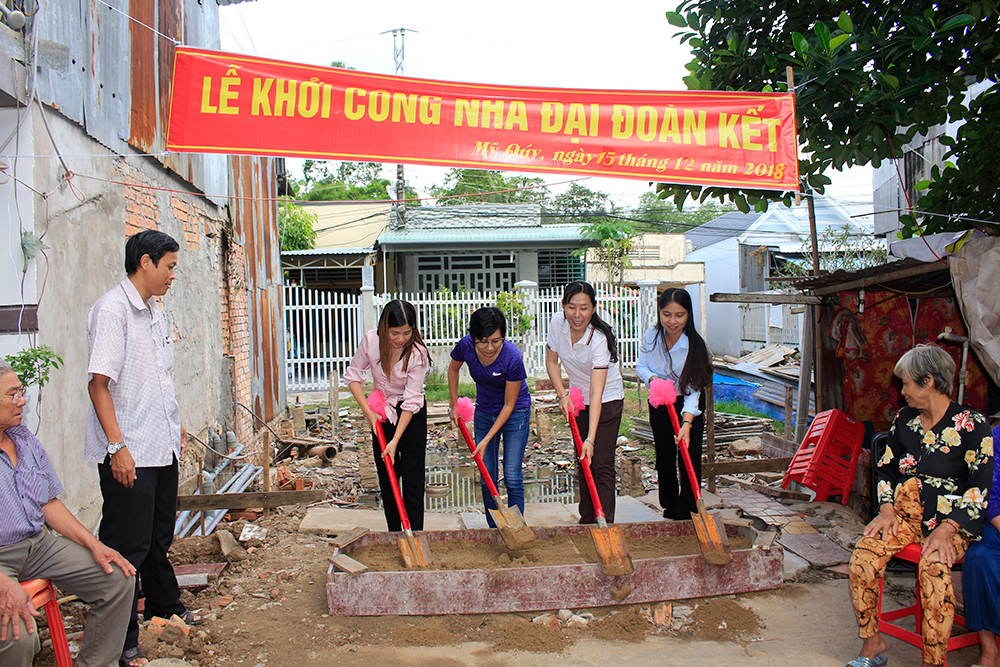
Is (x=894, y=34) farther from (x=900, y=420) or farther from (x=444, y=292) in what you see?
(x=444, y=292)

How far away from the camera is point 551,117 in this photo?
165 inches

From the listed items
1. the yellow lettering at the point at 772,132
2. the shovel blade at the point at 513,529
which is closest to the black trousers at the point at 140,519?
the shovel blade at the point at 513,529

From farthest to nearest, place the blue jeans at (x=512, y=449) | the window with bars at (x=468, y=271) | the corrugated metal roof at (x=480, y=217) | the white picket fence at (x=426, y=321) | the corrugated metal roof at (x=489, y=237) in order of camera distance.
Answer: the corrugated metal roof at (x=480, y=217) < the window with bars at (x=468, y=271) < the corrugated metal roof at (x=489, y=237) < the white picket fence at (x=426, y=321) < the blue jeans at (x=512, y=449)

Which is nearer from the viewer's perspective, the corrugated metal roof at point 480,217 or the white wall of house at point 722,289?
the corrugated metal roof at point 480,217

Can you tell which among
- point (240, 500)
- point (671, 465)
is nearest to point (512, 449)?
point (671, 465)

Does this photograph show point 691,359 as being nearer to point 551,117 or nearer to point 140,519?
point 551,117

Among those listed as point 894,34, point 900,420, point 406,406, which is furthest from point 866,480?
point 406,406

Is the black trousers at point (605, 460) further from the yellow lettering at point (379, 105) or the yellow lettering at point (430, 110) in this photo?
the yellow lettering at point (379, 105)

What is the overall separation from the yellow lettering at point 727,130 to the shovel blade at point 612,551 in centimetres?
254

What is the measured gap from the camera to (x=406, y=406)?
406cm

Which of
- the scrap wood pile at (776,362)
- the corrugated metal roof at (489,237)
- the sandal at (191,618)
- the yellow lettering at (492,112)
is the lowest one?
the sandal at (191,618)

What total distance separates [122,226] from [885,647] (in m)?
5.39

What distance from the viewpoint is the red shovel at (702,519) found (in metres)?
3.52

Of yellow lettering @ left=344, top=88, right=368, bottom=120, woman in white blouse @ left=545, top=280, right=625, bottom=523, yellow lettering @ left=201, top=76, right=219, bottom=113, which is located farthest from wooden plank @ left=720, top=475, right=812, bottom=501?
yellow lettering @ left=201, top=76, right=219, bottom=113
